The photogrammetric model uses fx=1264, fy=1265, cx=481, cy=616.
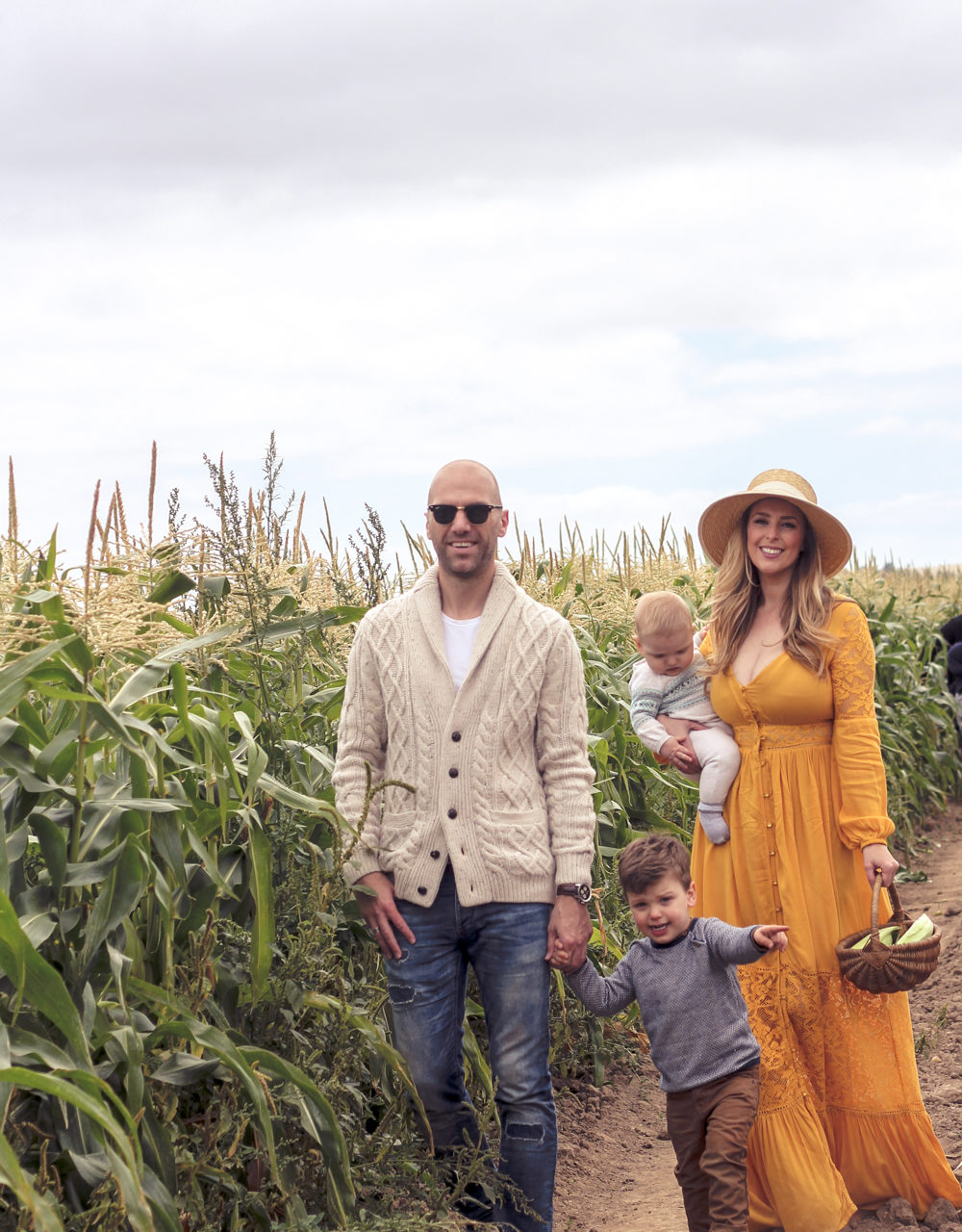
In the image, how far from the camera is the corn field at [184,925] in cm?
254

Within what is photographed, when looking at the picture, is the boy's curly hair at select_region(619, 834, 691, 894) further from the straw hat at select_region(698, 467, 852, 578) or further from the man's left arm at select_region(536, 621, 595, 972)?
the straw hat at select_region(698, 467, 852, 578)

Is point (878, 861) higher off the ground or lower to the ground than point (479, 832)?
lower

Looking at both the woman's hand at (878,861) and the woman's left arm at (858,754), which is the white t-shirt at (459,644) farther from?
the woman's hand at (878,861)

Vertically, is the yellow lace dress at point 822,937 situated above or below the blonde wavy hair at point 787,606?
below

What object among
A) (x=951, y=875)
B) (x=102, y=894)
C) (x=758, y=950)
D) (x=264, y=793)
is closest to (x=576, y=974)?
(x=758, y=950)

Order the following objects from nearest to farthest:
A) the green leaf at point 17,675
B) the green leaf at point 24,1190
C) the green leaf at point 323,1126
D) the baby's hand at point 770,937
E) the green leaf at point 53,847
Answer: the green leaf at point 24,1190 → the green leaf at point 17,675 → the green leaf at point 53,847 → the green leaf at point 323,1126 → the baby's hand at point 770,937

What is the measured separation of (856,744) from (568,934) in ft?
3.66

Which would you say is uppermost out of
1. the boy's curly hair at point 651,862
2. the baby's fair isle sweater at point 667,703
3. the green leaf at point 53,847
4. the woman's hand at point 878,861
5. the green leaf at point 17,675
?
the green leaf at point 17,675

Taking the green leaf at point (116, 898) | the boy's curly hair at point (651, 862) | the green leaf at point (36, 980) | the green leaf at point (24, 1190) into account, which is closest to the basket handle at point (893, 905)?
the boy's curly hair at point (651, 862)

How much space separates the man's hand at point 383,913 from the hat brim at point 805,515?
1.63 metres

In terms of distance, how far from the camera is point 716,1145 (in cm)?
330

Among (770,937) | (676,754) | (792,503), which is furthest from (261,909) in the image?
(792,503)

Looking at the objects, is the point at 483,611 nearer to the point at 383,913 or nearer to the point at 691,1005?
the point at 383,913

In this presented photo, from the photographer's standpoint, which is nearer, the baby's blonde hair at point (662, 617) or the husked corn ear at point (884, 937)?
the husked corn ear at point (884, 937)
